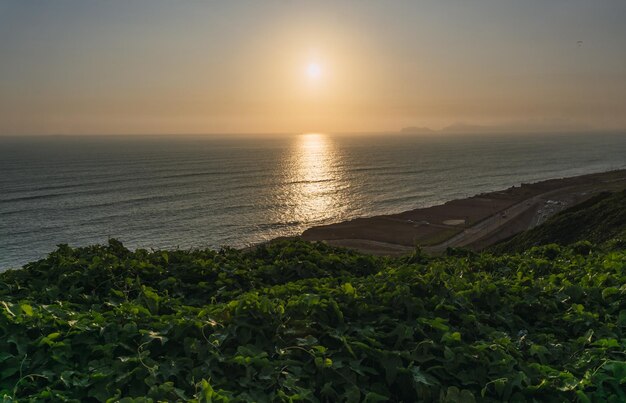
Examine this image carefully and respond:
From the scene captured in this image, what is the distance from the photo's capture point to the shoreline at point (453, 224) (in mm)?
52406

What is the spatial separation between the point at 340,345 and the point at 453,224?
60.1 metres

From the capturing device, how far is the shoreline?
5241 centimetres

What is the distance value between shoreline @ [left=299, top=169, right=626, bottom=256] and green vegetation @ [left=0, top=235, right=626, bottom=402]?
132 feet

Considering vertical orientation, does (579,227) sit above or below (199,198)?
above

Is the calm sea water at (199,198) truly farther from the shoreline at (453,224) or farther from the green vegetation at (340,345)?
the green vegetation at (340,345)

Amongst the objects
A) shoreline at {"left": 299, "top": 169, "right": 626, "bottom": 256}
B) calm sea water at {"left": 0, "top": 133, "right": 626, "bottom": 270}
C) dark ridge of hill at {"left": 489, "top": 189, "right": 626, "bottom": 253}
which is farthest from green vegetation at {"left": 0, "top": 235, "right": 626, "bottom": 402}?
calm sea water at {"left": 0, "top": 133, "right": 626, "bottom": 270}

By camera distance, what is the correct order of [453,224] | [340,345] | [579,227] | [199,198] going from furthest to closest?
1. [199,198]
2. [453,224]
3. [579,227]
4. [340,345]

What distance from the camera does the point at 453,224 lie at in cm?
6153

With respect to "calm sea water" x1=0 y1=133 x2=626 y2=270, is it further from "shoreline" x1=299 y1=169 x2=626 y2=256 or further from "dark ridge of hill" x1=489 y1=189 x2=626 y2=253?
"dark ridge of hill" x1=489 y1=189 x2=626 y2=253

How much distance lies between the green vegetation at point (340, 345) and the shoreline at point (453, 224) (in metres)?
40.3

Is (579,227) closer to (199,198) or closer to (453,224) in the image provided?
(453,224)

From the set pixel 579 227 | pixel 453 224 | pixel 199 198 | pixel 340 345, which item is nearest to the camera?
pixel 340 345

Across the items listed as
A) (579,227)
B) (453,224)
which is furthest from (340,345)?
(453,224)

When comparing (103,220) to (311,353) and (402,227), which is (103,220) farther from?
(311,353)
